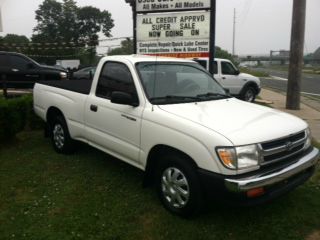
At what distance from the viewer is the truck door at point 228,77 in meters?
14.2

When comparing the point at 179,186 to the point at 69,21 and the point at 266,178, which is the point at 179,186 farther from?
the point at 69,21

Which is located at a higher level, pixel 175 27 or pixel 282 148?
pixel 175 27

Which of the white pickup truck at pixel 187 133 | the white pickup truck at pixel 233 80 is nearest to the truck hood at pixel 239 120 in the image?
the white pickup truck at pixel 187 133

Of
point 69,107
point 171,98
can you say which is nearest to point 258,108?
point 171,98

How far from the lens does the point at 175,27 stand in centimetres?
913

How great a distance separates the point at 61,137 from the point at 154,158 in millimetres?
2506

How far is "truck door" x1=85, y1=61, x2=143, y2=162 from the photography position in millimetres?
4530

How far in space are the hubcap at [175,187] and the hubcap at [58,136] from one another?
→ 8.84 feet

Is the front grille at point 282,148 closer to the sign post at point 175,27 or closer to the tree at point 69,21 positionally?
the sign post at point 175,27

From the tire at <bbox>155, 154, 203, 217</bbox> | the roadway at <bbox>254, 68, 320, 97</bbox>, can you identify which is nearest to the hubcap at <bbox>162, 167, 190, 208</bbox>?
the tire at <bbox>155, 154, 203, 217</bbox>

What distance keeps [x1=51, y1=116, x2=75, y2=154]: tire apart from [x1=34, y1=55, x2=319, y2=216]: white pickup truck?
12.0 inches

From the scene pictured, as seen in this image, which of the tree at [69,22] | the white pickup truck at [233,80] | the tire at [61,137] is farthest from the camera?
the tree at [69,22]

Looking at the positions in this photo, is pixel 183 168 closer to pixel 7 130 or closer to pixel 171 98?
pixel 171 98

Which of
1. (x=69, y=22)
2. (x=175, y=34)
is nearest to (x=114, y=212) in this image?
(x=175, y=34)
